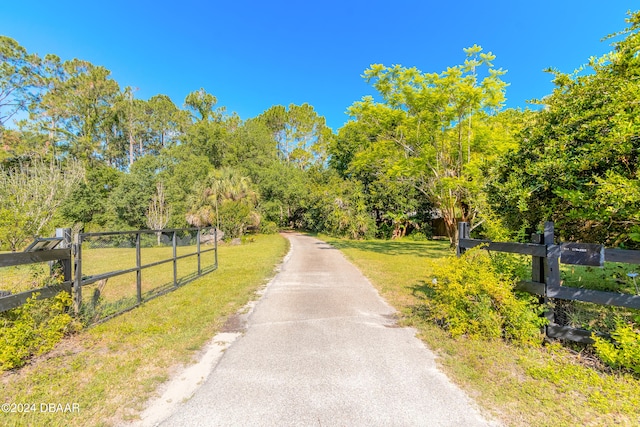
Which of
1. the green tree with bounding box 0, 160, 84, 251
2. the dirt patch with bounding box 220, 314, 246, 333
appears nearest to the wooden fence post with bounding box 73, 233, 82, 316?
the dirt patch with bounding box 220, 314, 246, 333

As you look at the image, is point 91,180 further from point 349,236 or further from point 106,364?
point 106,364

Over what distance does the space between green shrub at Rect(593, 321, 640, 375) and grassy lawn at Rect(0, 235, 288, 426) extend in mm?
4217

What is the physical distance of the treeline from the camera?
3.65m

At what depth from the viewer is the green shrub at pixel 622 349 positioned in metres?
2.66

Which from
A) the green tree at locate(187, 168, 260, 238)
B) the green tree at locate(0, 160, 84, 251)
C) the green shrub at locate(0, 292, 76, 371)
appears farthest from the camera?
the green tree at locate(187, 168, 260, 238)

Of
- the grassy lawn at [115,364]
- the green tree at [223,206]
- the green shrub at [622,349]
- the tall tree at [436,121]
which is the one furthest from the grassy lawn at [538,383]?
the green tree at [223,206]

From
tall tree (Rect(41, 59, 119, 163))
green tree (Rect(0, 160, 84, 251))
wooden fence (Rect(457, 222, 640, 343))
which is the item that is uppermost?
tall tree (Rect(41, 59, 119, 163))

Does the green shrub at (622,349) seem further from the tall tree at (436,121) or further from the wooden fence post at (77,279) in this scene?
the tall tree at (436,121)

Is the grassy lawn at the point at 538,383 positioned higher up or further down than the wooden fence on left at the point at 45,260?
further down

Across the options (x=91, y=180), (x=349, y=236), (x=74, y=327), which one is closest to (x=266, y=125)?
(x=91, y=180)

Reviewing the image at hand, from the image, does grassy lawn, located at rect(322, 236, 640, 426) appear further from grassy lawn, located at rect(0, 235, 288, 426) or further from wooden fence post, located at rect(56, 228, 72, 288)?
wooden fence post, located at rect(56, 228, 72, 288)

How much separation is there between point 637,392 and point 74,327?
20.2 feet

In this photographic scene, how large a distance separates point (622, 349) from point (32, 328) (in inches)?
244

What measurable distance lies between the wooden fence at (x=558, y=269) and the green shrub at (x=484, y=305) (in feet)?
0.56
